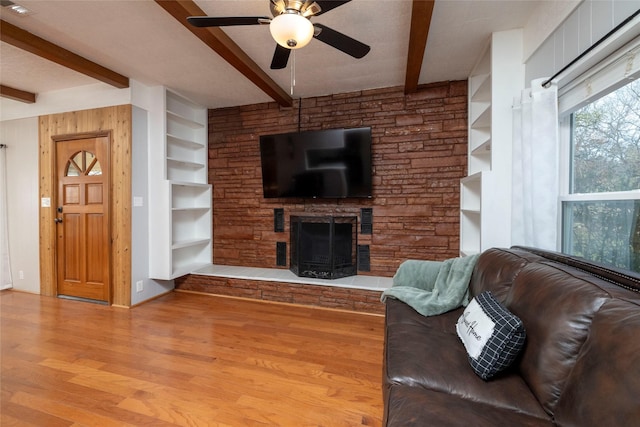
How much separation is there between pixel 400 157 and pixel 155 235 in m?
3.06

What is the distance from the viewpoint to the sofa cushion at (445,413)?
85 centimetres

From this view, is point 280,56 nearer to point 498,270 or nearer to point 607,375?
point 498,270

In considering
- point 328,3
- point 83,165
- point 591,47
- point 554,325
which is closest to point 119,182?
point 83,165

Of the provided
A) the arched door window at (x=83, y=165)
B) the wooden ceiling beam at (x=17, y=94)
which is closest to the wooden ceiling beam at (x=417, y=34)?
the arched door window at (x=83, y=165)

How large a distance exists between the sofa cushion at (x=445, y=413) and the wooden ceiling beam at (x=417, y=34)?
2.08 metres

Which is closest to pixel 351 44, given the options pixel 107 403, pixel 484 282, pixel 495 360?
pixel 484 282

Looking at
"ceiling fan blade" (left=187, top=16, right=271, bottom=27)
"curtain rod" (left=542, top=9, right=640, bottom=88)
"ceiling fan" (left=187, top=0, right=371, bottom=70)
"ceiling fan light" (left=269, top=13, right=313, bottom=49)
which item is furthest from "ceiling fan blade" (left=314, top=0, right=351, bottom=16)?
"curtain rod" (left=542, top=9, right=640, bottom=88)

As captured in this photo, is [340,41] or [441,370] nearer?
[441,370]

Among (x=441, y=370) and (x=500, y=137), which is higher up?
(x=500, y=137)

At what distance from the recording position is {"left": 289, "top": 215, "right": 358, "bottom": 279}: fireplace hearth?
3.25 metres

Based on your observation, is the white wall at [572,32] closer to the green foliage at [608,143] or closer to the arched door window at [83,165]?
the green foliage at [608,143]

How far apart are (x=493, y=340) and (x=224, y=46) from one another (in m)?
2.61

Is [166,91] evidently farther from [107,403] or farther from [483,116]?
[483,116]

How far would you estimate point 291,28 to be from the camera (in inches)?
52.2
